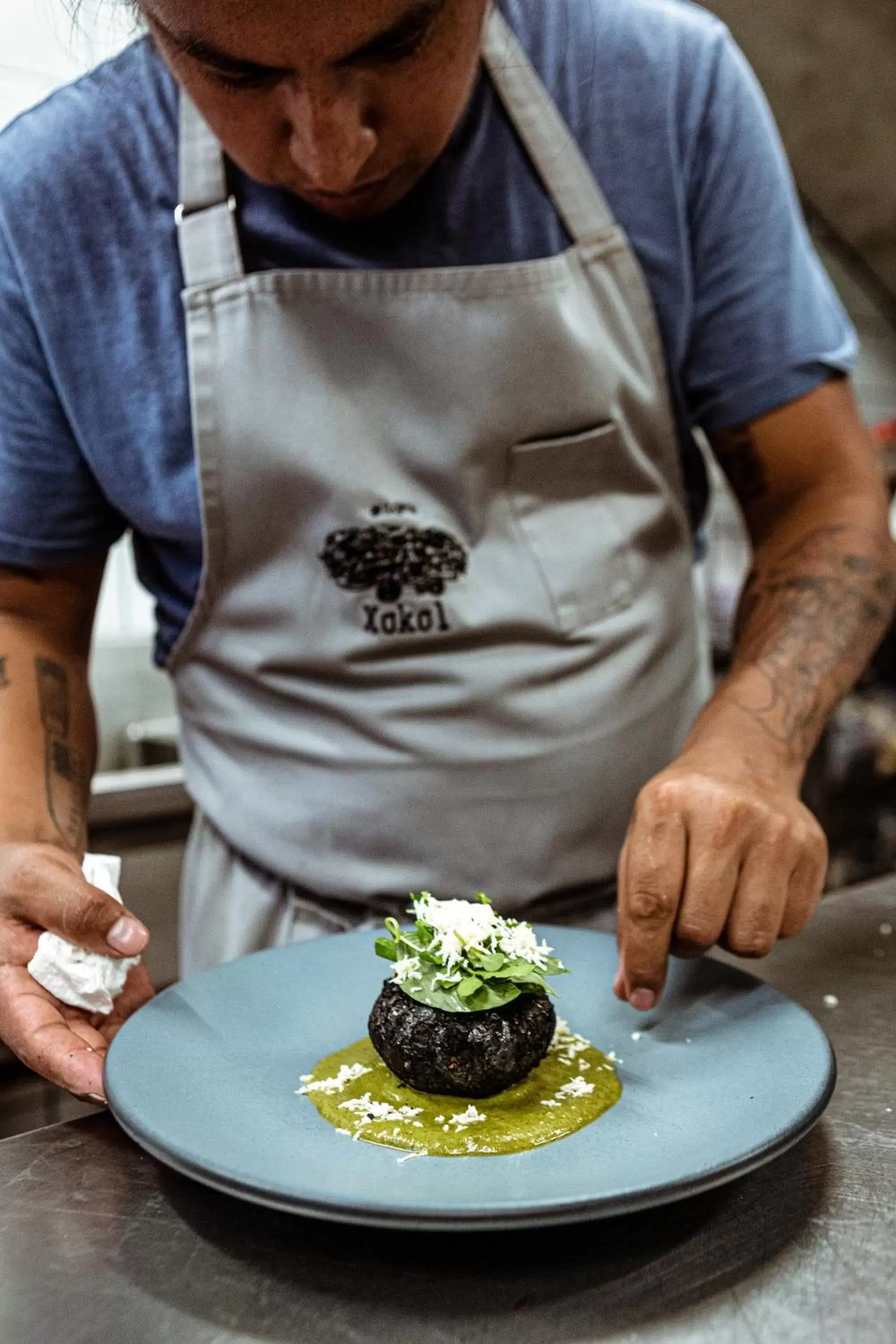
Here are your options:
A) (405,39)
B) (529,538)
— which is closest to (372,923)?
(529,538)

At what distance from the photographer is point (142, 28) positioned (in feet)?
4.38

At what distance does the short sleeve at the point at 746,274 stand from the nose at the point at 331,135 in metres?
0.57

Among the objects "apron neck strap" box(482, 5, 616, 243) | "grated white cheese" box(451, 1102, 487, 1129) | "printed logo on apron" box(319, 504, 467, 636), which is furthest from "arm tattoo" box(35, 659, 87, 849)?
"apron neck strap" box(482, 5, 616, 243)

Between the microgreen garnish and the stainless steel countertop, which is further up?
the microgreen garnish

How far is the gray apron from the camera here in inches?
55.7

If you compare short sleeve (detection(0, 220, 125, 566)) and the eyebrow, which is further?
short sleeve (detection(0, 220, 125, 566))

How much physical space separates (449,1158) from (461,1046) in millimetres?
122

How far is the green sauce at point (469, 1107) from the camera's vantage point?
882mm

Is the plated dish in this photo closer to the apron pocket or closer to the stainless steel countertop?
the stainless steel countertop

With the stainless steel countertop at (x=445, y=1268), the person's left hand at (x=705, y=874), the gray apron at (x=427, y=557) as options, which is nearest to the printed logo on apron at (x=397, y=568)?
the gray apron at (x=427, y=557)

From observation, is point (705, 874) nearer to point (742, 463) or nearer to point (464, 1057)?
point (464, 1057)

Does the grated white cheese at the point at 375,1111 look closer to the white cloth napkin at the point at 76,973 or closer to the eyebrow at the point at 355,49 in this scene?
the white cloth napkin at the point at 76,973

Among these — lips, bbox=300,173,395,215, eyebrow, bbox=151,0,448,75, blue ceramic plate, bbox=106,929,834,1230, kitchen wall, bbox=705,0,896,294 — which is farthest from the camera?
kitchen wall, bbox=705,0,896,294

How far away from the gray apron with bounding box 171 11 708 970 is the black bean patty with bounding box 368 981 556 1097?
49cm
